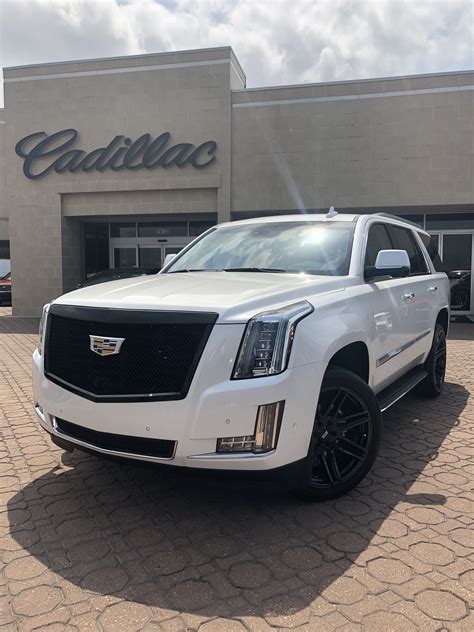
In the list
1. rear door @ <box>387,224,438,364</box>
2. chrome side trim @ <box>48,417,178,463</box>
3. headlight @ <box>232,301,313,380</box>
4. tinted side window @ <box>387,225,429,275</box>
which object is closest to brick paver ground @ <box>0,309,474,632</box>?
chrome side trim @ <box>48,417,178,463</box>

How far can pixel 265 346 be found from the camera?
2736 millimetres

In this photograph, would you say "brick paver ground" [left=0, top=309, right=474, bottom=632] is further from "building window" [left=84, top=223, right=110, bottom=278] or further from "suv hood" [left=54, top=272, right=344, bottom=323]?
"building window" [left=84, top=223, right=110, bottom=278]

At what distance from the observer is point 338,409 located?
3264mm

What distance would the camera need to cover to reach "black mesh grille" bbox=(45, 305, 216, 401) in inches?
108

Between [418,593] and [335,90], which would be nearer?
[418,593]

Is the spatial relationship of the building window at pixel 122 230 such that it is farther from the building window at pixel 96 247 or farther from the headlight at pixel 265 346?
the headlight at pixel 265 346

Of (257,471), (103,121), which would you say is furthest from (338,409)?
(103,121)

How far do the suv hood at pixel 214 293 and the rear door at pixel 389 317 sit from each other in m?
0.58

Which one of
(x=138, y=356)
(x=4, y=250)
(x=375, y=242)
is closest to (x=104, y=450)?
(x=138, y=356)

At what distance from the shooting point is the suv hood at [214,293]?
2.83 m

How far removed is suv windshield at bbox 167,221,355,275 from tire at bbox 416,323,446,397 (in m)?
2.16

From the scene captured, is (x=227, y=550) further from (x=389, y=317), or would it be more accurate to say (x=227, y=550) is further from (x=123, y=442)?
(x=389, y=317)

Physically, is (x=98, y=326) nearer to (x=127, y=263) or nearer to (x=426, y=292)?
(x=426, y=292)

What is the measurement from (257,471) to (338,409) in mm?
795
